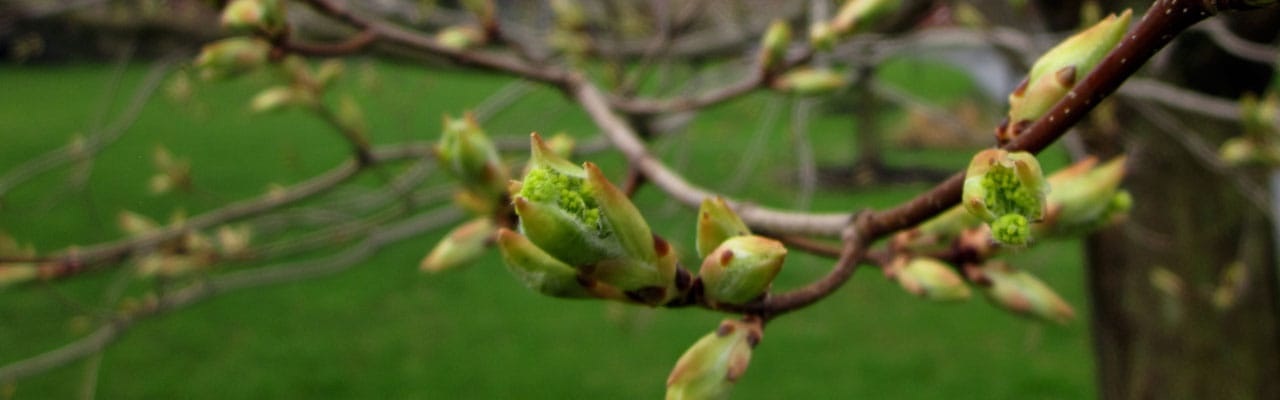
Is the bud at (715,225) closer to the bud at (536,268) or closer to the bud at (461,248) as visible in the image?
the bud at (536,268)

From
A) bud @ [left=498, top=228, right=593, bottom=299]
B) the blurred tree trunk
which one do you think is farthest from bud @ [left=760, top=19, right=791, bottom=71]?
the blurred tree trunk

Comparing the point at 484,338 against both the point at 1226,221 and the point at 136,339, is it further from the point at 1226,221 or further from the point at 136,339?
the point at 1226,221

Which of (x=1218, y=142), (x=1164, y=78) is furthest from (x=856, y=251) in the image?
(x=1218, y=142)

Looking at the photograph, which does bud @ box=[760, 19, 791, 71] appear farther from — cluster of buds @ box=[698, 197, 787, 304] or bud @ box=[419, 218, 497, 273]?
cluster of buds @ box=[698, 197, 787, 304]

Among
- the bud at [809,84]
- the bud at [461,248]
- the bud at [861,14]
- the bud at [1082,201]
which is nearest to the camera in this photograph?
the bud at [1082,201]

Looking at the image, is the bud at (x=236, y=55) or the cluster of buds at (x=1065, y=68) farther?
the bud at (x=236, y=55)

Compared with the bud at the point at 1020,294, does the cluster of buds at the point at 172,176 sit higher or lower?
lower

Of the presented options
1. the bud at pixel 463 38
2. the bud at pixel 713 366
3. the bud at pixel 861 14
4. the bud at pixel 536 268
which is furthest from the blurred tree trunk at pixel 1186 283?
the bud at pixel 536 268
